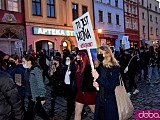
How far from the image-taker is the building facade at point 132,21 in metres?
38.9

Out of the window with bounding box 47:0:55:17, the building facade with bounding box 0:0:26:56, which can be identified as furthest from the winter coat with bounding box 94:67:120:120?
the window with bounding box 47:0:55:17

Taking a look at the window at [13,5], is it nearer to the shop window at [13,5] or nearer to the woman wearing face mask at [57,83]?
the shop window at [13,5]

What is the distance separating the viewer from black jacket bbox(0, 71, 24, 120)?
323 cm

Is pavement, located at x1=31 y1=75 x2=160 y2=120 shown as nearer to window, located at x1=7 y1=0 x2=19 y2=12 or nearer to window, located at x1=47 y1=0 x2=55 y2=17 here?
window, located at x1=7 y1=0 x2=19 y2=12

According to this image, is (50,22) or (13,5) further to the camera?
(50,22)

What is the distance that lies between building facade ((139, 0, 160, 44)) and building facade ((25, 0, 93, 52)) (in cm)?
1847

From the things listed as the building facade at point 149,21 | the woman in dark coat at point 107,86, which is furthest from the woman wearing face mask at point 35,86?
the building facade at point 149,21

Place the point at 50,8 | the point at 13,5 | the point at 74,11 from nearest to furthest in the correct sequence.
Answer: the point at 13,5 < the point at 50,8 < the point at 74,11

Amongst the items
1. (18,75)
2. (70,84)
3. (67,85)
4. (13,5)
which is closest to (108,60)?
(18,75)

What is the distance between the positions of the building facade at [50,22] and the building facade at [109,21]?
3.72 meters

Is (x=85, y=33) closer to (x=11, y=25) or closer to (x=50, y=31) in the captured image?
(x=11, y=25)

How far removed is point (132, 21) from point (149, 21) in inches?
301

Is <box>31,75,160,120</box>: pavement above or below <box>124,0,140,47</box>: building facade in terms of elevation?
below

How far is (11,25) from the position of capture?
20.5 metres
